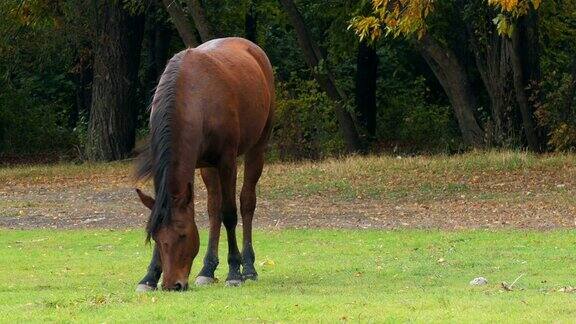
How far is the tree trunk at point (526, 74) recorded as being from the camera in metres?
25.5

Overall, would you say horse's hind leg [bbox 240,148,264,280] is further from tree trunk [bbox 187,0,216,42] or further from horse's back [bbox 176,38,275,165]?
tree trunk [bbox 187,0,216,42]

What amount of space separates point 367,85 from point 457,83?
11.7 meters

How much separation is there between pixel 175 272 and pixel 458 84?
17819mm

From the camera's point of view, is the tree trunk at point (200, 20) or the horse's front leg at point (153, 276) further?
the tree trunk at point (200, 20)

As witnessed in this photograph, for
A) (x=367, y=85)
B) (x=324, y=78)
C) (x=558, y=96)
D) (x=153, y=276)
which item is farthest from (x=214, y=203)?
(x=367, y=85)

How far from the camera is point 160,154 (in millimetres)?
10133

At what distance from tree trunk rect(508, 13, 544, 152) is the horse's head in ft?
54.2

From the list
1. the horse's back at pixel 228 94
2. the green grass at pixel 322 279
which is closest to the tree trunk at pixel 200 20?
the green grass at pixel 322 279

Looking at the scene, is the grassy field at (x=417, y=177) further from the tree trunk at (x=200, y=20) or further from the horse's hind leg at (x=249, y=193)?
the horse's hind leg at (x=249, y=193)

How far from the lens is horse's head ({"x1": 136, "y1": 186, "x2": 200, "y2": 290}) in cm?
992

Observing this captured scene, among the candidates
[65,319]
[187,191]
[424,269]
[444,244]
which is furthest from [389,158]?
[65,319]

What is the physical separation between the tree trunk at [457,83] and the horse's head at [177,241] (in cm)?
1693

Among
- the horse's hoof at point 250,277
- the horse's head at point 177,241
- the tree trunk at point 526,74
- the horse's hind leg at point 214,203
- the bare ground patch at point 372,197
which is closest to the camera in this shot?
the horse's head at point 177,241

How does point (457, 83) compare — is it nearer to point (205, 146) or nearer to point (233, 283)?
point (233, 283)
